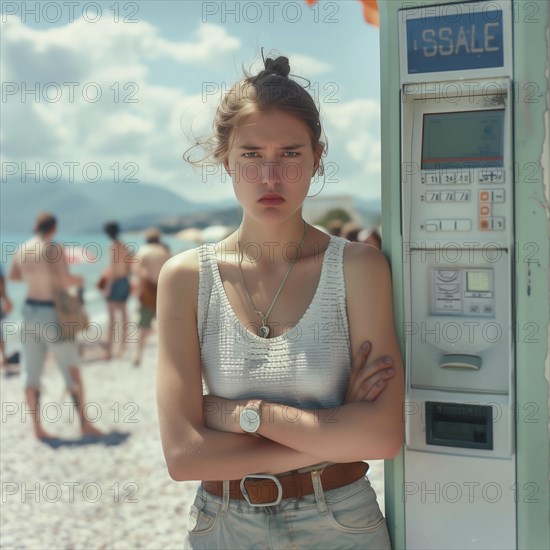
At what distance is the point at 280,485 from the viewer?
6.36 feet

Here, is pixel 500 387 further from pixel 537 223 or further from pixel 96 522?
pixel 96 522

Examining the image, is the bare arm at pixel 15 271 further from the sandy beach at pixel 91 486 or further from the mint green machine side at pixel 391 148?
the mint green machine side at pixel 391 148

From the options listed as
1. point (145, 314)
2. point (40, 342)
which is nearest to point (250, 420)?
point (40, 342)

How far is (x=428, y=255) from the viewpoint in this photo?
2174mm

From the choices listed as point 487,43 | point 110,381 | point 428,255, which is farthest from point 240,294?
point 110,381

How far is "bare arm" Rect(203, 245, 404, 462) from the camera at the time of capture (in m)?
1.91

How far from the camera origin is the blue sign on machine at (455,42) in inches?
80.4

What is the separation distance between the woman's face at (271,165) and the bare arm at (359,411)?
26 cm

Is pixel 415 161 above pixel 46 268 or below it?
above

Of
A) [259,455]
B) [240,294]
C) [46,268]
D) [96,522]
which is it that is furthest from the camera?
[46,268]

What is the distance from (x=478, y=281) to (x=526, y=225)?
9.0 inches

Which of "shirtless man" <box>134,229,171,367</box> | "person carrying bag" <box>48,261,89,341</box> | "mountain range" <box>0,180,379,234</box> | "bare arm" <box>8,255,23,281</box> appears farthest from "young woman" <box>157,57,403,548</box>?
"mountain range" <box>0,180,379,234</box>

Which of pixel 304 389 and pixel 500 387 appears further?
pixel 500 387

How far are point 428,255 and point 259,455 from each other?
82 cm
